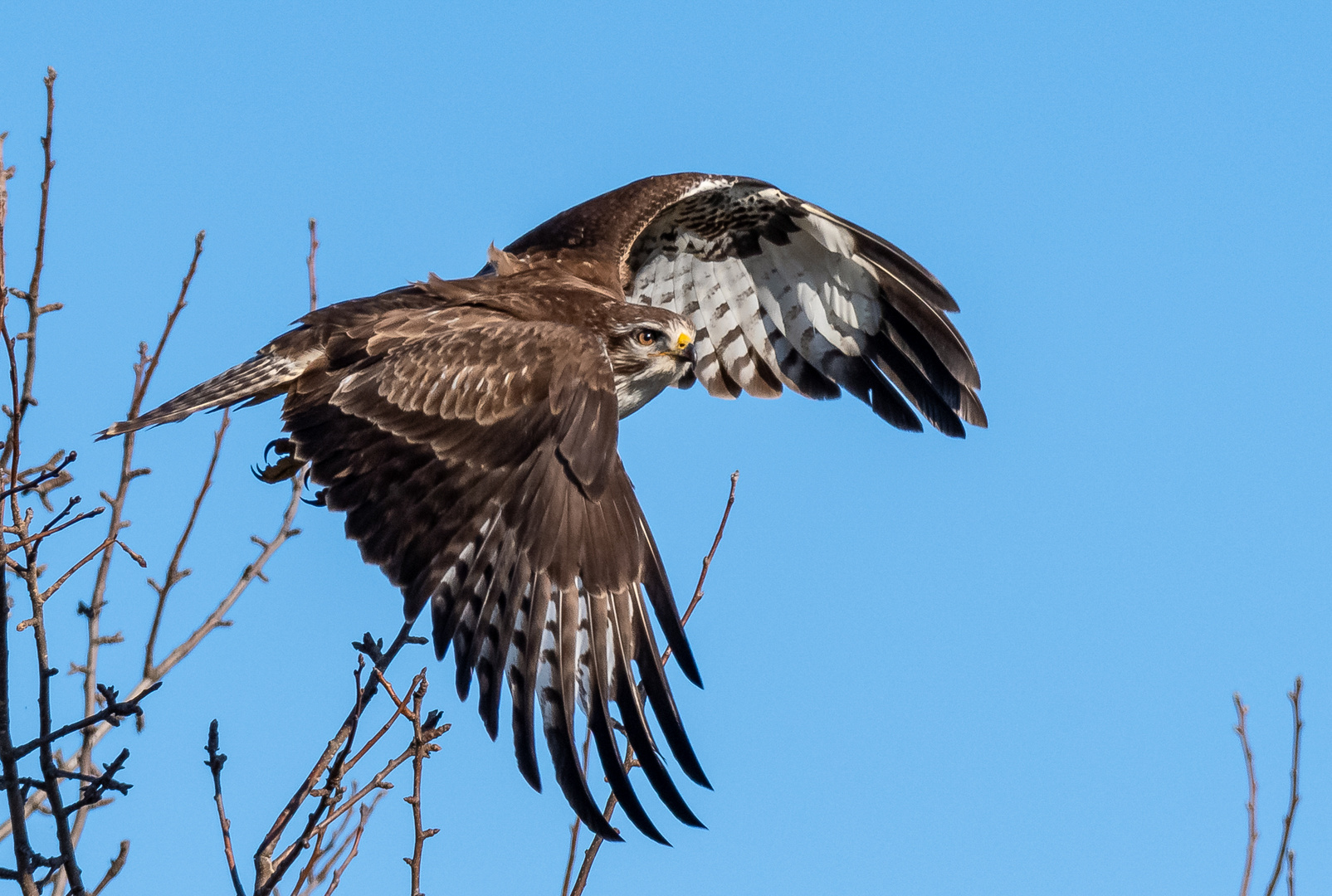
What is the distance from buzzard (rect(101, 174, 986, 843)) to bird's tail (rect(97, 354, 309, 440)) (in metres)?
0.01

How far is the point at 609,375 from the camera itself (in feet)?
15.8

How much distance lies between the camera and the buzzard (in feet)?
13.1

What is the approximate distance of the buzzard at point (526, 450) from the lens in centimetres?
398

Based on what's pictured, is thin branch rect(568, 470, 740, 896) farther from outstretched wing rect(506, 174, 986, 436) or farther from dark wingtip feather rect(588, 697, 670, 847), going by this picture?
outstretched wing rect(506, 174, 986, 436)

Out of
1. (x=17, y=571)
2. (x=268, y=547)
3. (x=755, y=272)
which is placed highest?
(x=755, y=272)

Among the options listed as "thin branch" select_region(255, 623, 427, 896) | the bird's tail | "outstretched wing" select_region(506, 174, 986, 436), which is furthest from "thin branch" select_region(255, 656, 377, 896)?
"outstretched wing" select_region(506, 174, 986, 436)

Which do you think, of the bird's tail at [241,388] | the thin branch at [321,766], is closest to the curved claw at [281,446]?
the bird's tail at [241,388]

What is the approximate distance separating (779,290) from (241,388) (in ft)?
11.4

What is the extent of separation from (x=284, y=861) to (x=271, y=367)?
9.00 feet

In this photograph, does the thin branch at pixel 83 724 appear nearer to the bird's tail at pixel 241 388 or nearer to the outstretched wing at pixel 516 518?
the outstretched wing at pixel 516 518

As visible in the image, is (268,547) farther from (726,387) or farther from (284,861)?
(726,387)

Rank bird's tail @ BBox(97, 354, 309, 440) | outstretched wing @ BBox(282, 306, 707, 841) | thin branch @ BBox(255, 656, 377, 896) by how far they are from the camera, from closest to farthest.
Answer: thin branch @ BBox(255, 656, 377, 896)
outstretched wing @ BBox(282, 306, 707, 841)
bird's tail @ BBox(97, 354, 309, 440)

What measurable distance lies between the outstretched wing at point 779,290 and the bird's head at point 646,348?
0.98 m

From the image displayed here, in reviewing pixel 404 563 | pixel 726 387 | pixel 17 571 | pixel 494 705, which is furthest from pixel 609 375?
pixel 726 387
